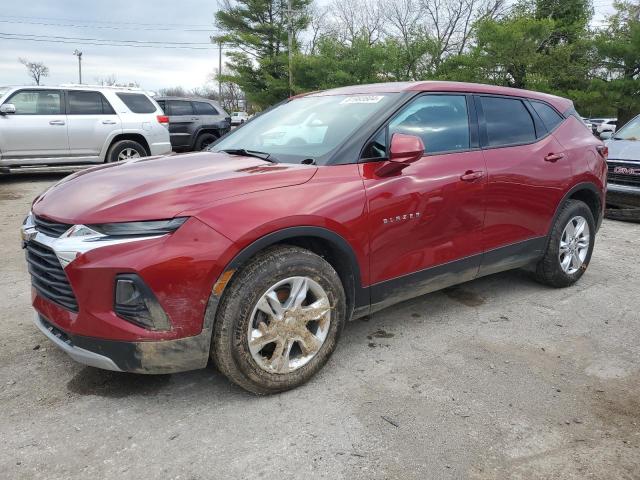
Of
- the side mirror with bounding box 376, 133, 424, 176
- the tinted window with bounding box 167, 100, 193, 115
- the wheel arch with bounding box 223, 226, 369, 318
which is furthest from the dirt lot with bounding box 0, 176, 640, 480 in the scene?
the tinted window with bounding box 167, 100, 193, 115

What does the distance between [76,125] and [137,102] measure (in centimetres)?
137

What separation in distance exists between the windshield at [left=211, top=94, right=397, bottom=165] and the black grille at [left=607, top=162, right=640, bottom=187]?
223 inches

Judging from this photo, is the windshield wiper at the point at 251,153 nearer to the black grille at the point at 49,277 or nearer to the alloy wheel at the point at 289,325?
the alloy wheel at the point at 289,325

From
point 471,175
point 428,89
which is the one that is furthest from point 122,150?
point 471,175

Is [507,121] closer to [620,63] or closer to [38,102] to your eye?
[38,102]

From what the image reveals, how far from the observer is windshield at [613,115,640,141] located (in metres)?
8.11

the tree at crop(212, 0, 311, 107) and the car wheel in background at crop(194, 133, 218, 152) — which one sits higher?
the tree at crop(212, 0, 311, 107)

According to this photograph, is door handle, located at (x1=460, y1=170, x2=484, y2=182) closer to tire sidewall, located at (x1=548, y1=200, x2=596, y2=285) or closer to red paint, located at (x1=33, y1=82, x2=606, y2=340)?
red paint, located at (x1=33, y1=82, x2=606, y2=340)

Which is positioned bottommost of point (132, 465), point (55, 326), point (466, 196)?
point (132, 465)

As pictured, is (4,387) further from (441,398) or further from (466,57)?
(466,57)

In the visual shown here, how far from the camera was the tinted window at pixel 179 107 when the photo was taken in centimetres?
1428

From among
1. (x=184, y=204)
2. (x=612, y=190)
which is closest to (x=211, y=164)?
(x=184, y=204)

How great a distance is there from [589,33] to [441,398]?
20.3m

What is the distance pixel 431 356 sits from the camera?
320 centimetres
